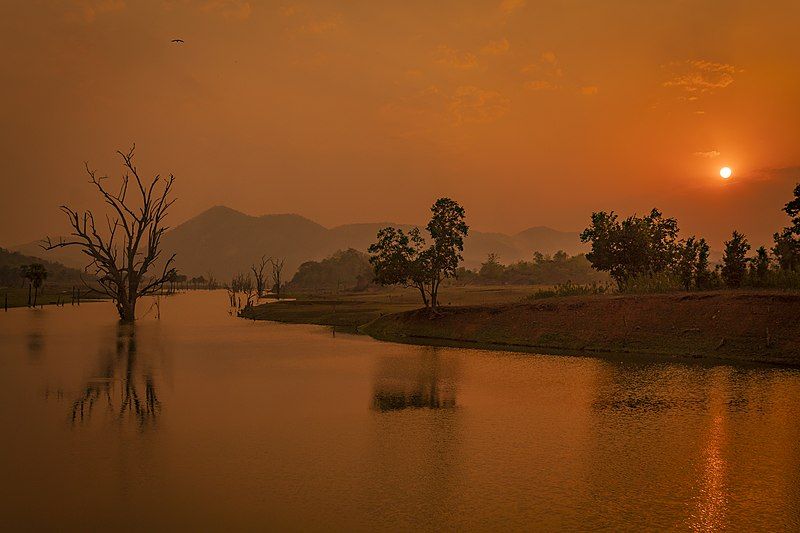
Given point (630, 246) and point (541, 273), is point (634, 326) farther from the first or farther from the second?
point (541, 273)

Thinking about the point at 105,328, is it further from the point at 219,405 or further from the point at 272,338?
the point at 219,405

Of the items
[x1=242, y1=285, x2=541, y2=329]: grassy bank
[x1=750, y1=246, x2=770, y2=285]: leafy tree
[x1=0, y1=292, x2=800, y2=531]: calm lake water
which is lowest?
[x1=0, y1=292, x2=800, y2=531]: calm lake water

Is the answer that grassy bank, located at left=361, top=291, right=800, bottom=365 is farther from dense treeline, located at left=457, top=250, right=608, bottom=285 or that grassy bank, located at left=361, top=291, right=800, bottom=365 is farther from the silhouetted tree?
dense treeline, located at left=457, top=250, right=608, bottom=285

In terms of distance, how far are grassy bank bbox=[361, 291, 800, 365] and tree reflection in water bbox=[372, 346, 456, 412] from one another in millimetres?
11281

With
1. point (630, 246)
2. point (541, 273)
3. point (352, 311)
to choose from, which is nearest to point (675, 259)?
point (630, 246)

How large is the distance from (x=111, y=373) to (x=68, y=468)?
21.1 m

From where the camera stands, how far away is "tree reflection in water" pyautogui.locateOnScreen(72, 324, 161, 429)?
2519cm

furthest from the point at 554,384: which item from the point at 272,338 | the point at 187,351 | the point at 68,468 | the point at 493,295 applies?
the point at 493,295

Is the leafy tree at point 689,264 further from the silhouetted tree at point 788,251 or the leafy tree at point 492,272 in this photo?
the leafy tree at point 492,272

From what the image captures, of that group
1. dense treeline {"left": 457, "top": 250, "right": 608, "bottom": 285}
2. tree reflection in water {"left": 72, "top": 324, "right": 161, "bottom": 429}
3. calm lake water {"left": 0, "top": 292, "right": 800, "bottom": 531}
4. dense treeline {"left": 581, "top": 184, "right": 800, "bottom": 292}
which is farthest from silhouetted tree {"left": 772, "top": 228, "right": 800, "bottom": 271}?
dense treeline {"left": 457, "top": 250, "right": 608, "bottom": 285}

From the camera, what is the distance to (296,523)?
44.6ft

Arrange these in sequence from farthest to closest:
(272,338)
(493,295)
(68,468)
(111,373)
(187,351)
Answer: (493,295)
(272,338)
(187,351)
(111,373)
(68,468)

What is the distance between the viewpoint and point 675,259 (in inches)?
2640

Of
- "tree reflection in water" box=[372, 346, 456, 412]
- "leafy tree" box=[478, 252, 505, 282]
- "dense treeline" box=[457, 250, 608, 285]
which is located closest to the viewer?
"tree reflection in water" box=[372, 346, 456, 412]
